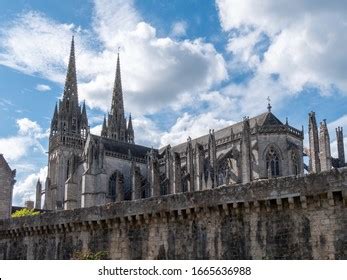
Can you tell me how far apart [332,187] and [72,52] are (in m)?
67.3

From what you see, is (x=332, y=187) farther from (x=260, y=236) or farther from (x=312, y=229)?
(x=260, y=236)

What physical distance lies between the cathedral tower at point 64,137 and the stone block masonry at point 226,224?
4325 cm

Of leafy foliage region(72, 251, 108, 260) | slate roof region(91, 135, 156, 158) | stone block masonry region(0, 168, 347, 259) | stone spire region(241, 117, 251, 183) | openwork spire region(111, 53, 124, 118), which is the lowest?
leafy foliage region(72, 251, 108, 260)

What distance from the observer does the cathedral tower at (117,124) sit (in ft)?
234

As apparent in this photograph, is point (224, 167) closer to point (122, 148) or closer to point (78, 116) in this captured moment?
point (122, 148)

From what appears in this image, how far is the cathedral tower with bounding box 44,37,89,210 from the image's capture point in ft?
197

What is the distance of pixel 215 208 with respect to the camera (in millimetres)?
13031

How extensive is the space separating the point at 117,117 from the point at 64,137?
1114 centimetres

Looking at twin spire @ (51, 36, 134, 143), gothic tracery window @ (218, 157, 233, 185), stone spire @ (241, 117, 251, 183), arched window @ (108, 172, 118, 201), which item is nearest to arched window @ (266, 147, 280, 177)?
gothic tracery window @ (218, 157, 233, 185)

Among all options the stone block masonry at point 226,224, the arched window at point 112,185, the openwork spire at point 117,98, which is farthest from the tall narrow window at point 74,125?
the stone block masonry at point 226,224

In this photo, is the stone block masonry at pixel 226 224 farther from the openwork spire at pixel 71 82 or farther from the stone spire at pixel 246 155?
the openwork spire at pixel 71 82

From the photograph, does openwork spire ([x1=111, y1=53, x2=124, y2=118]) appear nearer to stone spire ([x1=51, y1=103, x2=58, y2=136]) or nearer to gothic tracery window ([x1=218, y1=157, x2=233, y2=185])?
stone spire ([x1=51, y1=103, x2=58, y2=136])

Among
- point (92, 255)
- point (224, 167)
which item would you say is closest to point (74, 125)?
point (224, 167)

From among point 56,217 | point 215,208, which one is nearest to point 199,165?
point 56,217
